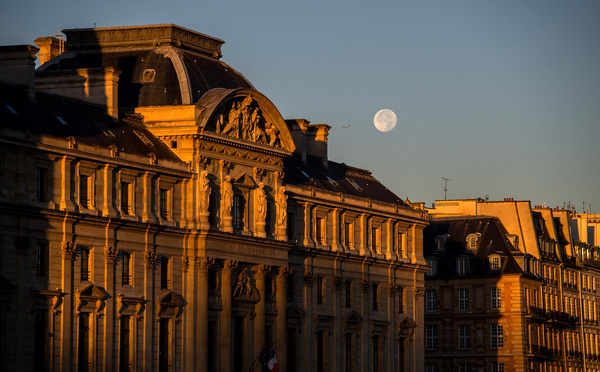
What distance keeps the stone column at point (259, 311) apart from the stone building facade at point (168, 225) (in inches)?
5.1

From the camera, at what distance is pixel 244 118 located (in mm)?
101625

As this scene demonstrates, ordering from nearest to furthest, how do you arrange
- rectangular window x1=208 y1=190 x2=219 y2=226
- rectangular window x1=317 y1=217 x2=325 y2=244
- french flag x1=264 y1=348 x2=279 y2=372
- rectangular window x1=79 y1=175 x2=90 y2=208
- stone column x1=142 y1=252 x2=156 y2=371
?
rectangular window x1=79 y1=175 x2=90 y2=208, stone column x1=142 y1=252 x2=156 y2=371, rectangular window x1=208 y1=190 x2=219 y2=226, french flag x1=264 y1=348 x2=279 y2=372, rectangular window x1=317 y1=217 x2=325 y2=244

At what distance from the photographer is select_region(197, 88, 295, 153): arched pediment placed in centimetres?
9869

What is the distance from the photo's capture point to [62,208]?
8656cm

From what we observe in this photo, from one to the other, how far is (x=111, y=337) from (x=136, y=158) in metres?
10.5

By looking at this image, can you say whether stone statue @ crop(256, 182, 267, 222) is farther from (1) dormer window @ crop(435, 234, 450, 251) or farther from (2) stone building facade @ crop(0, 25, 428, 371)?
(1) dormer window @ crop(435, 234, 450, 251)

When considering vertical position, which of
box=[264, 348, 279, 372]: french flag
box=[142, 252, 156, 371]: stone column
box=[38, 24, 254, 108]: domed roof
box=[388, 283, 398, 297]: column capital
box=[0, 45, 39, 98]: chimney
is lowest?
box=[264, 348, 279, 372]: french flag

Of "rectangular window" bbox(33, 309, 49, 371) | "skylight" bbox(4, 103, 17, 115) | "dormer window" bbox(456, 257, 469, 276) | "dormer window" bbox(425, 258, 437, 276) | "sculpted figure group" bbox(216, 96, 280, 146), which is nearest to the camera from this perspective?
"rectangular window" bbox(33, 309, 49, 371)

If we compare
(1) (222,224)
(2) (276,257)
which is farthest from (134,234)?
(2) (276,257)

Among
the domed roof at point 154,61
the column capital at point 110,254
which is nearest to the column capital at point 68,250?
the column capital at point 110,254

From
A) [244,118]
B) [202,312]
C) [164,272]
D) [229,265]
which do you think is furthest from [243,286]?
[244,118]

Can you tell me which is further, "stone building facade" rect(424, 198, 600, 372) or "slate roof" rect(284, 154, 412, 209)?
A: "stone building facade" rect(424, 198, 600, 372)

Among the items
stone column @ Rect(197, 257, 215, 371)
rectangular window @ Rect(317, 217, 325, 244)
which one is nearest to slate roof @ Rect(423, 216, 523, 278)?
rectangular window @ Rect(317, 217, 325, 244)

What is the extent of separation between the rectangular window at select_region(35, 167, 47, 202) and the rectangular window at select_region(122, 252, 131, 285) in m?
7.82
